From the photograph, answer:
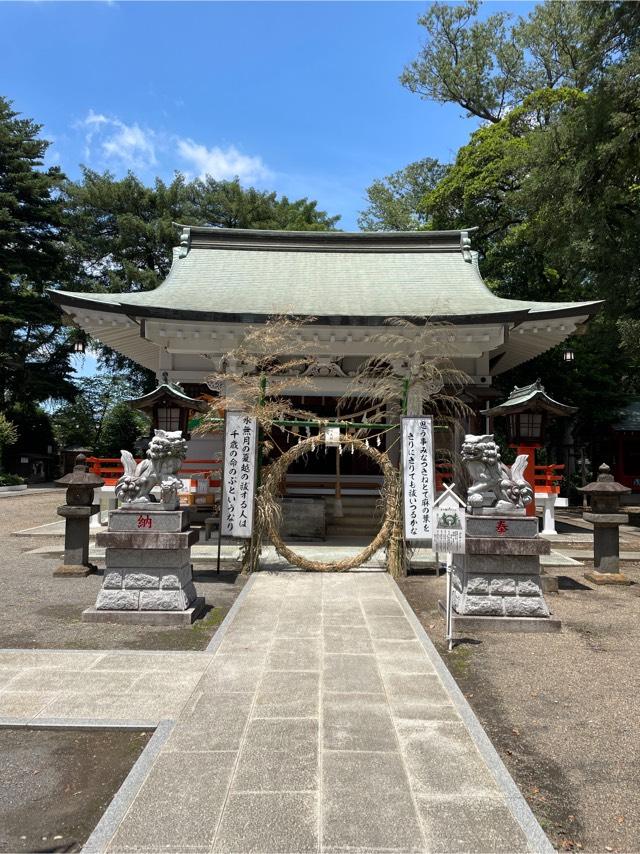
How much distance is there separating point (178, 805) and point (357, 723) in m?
1.31

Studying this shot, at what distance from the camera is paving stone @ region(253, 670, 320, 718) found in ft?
12.4

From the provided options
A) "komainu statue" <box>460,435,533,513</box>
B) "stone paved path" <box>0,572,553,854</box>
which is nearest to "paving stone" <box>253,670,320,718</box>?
"stone paved path" <box>0,572,553,854</box>

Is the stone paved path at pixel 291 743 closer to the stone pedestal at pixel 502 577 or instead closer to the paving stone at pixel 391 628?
the paving stone at pixel 391 628

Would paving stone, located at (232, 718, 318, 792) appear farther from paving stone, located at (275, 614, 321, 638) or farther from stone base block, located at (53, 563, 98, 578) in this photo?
stone base block, located at (53, 563, 98, 578)

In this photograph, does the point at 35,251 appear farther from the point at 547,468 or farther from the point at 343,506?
the point at 547,468

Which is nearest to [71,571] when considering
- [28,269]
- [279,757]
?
[279,757]

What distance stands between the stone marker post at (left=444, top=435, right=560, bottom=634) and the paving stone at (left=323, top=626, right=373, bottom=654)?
1.02 m

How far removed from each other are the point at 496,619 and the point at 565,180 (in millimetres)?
13715

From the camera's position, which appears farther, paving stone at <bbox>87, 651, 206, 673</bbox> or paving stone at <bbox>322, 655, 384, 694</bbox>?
paving stone at <bbox>87, 651, 206, 673</bbox>

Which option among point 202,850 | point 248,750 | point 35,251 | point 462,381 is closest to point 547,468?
point 462,381

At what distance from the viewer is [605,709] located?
4.03 metres

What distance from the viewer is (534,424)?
11.8 metres

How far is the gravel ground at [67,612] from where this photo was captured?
5359 millimetres

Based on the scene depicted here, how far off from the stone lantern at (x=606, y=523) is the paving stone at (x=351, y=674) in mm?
5137
